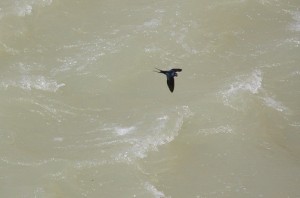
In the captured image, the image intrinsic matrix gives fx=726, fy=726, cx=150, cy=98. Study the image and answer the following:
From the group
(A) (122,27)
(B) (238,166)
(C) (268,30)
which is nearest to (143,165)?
(B) (238,166)

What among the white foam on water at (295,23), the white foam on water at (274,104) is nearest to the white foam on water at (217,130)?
the white foam on water at (274,104)

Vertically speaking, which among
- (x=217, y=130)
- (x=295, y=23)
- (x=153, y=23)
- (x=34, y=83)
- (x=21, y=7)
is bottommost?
(x=217, y=130)

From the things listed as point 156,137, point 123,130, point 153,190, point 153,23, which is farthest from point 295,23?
point 153,190

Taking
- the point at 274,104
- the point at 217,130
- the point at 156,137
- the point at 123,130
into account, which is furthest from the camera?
the point at 274,104

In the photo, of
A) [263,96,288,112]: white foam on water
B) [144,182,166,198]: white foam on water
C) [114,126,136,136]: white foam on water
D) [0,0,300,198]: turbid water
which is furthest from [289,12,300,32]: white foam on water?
[144,182,166,198]: white foam on water

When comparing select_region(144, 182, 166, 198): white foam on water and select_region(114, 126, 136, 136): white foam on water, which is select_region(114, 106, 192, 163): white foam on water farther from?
select_region(144, 182, 166, 198): white foam on water

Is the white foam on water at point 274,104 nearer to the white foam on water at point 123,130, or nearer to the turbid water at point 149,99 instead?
the turbid water at point 149,99

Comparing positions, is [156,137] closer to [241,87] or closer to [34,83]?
[241,87]

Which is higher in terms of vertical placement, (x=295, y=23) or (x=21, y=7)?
(x=21, y=7)
